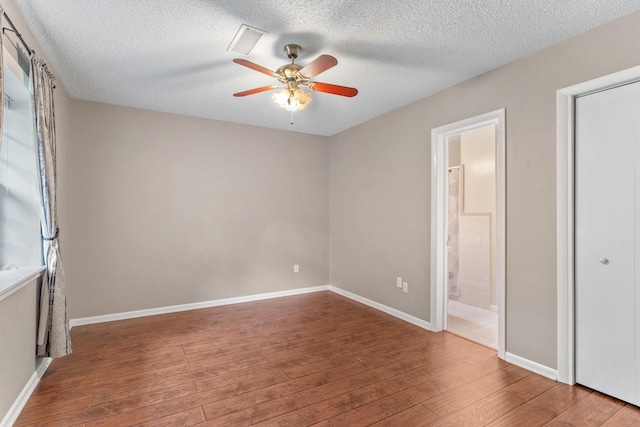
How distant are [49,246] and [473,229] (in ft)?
15.7

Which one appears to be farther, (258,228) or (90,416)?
(258,228)

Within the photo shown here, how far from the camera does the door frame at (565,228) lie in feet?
7.80

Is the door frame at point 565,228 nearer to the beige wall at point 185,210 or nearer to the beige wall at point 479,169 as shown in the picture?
the beige wall at point 479,169

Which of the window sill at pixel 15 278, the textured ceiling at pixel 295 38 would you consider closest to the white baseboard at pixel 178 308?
the window sill at pixel 15 278

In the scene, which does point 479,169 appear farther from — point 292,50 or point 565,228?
point 292,50

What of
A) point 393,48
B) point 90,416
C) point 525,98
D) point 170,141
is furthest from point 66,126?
point 525,98

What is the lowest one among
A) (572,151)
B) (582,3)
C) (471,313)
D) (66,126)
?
(471,313)

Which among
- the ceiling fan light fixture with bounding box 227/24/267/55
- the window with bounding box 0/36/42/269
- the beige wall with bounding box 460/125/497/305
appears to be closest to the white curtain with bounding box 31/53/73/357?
the window with bounding box 0/36/42/269

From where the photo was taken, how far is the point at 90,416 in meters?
2.01

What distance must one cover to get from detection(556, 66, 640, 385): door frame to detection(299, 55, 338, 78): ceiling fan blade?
176 cm

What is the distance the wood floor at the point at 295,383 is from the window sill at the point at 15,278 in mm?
822

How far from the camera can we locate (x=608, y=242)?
2213mm

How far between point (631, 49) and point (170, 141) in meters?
4.48

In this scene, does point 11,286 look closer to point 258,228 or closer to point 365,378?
point 365,378
